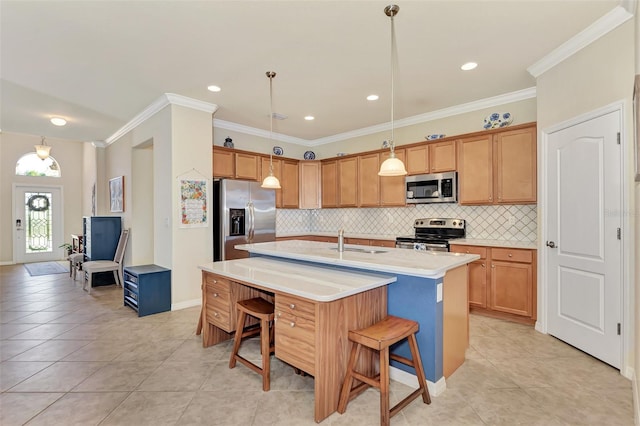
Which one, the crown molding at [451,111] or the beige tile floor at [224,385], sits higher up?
the crown molding at [451,111]

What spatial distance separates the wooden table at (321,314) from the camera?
1936 mm

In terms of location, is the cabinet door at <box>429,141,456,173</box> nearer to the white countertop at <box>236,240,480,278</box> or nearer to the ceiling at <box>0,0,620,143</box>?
the ceiling at <box>0,0,620,143</box>

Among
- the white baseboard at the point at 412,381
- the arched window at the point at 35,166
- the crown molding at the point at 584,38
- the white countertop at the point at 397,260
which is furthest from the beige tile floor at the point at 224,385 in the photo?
the arched window at the point at 35,166

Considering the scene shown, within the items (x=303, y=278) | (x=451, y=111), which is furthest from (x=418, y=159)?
(x=303, y=278)

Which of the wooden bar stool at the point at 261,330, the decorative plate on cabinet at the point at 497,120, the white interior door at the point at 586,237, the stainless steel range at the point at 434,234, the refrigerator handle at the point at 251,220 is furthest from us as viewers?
the refrigerator handle at the point at 251,220

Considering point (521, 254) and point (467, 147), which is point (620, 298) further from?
point (467, 147)

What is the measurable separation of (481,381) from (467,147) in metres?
2.95

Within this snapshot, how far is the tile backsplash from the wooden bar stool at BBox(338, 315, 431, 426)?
2.69 metres

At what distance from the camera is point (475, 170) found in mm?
4188

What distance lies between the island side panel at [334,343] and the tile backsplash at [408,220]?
9.43 feet

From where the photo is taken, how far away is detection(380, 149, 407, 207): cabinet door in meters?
4.96

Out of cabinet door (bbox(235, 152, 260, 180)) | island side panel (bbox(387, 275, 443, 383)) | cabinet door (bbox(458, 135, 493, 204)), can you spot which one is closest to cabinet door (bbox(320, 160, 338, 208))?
cabinet door (bbox(235, 152, 260, 180))

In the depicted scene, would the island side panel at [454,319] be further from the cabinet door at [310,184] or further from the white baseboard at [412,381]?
the cabinet door at [310,184]

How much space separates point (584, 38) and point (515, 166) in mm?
1435
